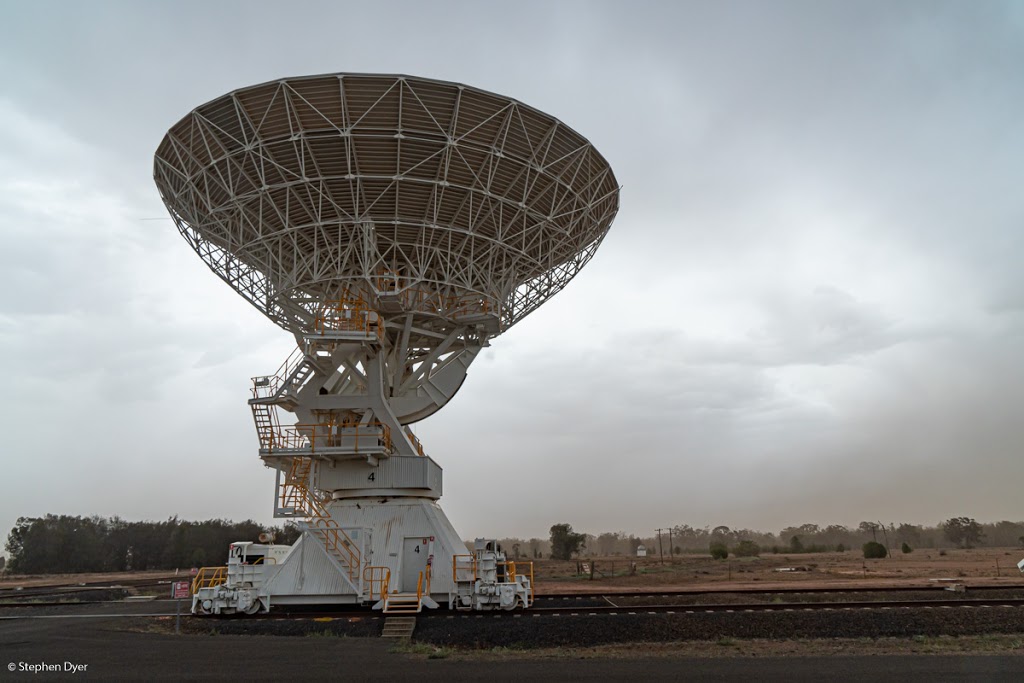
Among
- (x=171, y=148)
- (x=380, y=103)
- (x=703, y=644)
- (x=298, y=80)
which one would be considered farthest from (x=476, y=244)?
(x=703, y=644)

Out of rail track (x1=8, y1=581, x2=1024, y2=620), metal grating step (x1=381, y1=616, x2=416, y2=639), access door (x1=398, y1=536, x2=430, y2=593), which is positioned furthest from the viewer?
access door (x1=398, y1=536, x2=430, y2=593)

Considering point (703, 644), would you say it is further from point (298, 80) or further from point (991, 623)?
point (298, 80)

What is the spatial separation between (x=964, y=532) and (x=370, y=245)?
321ft

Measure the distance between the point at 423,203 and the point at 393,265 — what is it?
216cm

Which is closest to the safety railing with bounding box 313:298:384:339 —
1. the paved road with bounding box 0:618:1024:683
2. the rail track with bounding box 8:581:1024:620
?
the rail track with bounding box 8:581:1024:620

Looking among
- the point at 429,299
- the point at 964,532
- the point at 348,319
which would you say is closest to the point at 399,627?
the point at 348,319

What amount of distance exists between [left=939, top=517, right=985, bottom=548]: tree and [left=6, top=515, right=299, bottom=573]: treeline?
3301 inches

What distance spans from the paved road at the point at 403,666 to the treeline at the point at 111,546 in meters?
57.6

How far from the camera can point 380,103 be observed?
54.6ft

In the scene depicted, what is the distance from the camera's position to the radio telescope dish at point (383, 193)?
16891mm

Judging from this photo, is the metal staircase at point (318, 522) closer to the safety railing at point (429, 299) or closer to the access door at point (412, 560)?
the access door at point (412, 560)

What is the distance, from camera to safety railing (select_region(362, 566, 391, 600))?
718 inches

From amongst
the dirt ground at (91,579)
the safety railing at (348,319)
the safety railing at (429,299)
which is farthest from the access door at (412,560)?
the dirt ground at (91,579)

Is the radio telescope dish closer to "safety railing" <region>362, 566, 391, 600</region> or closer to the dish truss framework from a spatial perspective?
the dish truss framework
